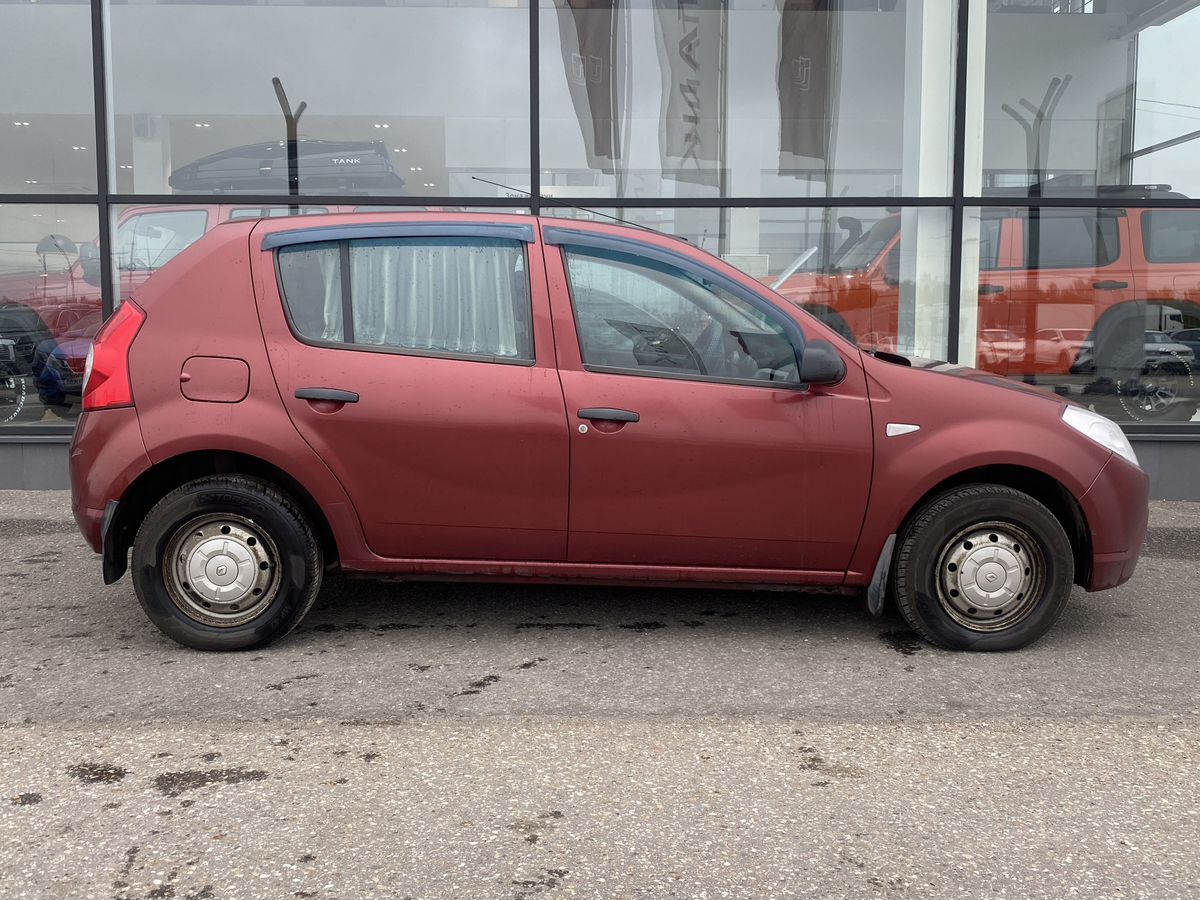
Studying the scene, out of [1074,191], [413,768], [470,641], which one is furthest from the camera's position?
[1074,191]

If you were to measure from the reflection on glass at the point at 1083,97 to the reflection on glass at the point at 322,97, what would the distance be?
12.7 ft

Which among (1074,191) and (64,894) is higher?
(1074,191)

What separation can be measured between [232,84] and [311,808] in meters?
7.44

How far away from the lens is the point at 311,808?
2.87 meters

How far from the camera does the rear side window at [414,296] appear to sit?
4.19 metres

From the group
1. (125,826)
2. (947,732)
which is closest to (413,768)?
(125,826)

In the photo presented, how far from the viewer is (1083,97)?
8.61 m

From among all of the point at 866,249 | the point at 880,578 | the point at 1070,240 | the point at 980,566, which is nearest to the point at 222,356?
the point at 880,578

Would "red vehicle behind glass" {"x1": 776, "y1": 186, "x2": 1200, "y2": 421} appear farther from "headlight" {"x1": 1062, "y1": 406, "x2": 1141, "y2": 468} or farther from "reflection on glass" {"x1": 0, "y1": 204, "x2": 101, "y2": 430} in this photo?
"reflection on glass" {"x1": 0, "y1": 204, "x2": 101, "y2": 430}

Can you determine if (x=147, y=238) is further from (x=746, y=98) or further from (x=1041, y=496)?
(x=1041, y=496)

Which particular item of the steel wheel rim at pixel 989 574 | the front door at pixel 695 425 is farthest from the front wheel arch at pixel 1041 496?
the front door at pixel 695 425

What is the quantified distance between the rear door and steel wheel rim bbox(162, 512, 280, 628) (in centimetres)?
42

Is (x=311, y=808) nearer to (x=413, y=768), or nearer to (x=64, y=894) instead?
(x=413, y=768)

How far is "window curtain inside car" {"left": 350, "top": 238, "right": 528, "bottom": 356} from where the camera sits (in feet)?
13.8
